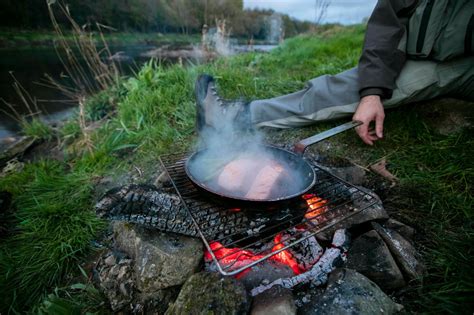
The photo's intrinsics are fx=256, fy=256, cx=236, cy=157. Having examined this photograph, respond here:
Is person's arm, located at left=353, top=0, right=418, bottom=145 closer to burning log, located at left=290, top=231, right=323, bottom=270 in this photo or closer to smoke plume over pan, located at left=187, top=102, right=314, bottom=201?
smoke plume over pan, located at left=187, top=102, right=314, bottom=201

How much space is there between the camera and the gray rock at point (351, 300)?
4.21ft

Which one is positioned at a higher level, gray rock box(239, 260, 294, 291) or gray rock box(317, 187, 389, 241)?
gray rock box(317, 187, 389, 241)

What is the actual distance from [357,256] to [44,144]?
536 centimetres

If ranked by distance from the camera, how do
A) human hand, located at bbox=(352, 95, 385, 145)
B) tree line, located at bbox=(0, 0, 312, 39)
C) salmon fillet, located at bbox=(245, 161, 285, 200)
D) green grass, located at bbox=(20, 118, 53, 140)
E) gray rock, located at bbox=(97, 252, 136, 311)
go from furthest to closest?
1. tree line, located at bbox=(0, 0, 312, 39)
2. green grass, located at bbox=(20, 118, 53, 140)
3. human hand, located at bbox=(352, 95, 385, 145)
4. salmon fillet, located at bbox=(245, 161, 285, 200)
5. gray rock, located at bbox=(97, 252, 136, 311)

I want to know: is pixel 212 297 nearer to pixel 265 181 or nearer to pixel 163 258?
pixel 163 258

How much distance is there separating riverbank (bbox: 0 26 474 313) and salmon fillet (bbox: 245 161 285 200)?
3.05ft

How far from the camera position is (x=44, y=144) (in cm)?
471

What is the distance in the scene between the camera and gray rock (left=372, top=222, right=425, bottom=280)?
1505 mm

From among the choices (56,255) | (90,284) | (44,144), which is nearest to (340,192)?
(90,284)

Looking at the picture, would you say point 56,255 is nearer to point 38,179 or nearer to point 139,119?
point 38,179

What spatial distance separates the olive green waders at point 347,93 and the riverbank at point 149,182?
0.23 m

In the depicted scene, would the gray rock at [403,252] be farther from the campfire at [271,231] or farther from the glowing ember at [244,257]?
the glowing ember at [244,257]

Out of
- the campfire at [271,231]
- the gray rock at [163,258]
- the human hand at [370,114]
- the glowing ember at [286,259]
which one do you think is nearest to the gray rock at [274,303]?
the campfire at [271,231]

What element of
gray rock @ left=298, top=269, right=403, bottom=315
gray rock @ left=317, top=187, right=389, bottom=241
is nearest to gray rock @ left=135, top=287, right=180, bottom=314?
gray rock @ left=298, top=269, right=403, bottom=315
